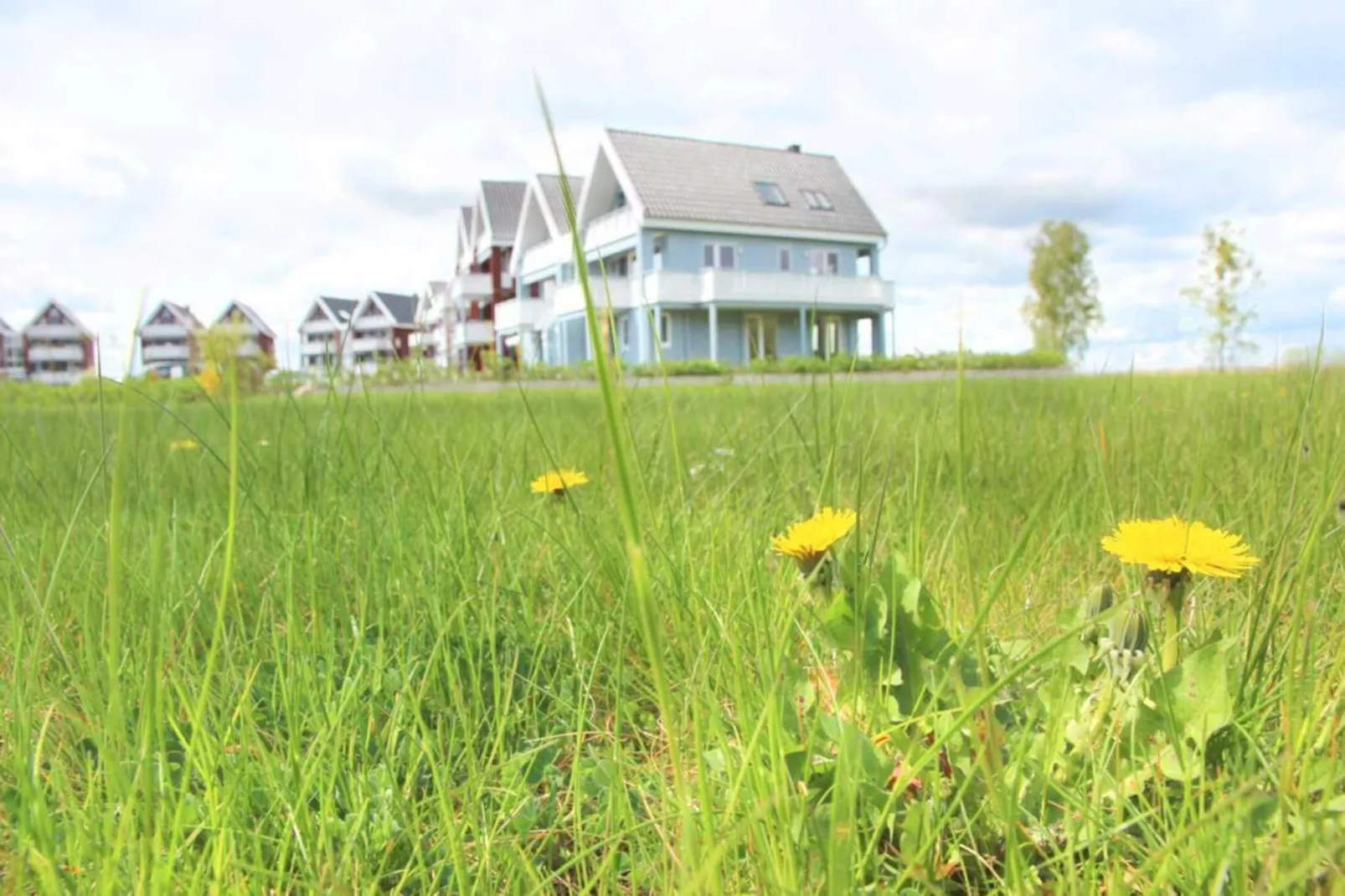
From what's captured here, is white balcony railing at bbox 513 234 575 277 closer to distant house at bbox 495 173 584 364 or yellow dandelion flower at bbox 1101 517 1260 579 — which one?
distant house at bbox 495 173 584 364

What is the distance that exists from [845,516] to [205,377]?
3103 millimetres

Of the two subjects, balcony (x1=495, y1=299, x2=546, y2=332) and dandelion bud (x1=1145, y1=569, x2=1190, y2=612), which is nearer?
dandelion bud (x1=1145, y1=569, x2=1190, y2=612)

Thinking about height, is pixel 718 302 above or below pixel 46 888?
above

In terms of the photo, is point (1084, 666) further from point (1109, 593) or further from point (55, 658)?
point (55, 658)

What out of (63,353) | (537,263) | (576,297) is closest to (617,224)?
(576,297)

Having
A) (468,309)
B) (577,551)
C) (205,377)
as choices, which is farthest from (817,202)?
(577,551)

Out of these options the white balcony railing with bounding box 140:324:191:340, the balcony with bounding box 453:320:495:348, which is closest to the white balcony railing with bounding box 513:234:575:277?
the balcony with bounding box 453:320:495:348

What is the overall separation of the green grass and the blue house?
20592 mm

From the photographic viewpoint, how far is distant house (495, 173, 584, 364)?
2672 centimetres

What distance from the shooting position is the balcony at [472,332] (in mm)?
35312

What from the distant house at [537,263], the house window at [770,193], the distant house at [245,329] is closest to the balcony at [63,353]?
the distant house at [245,329]

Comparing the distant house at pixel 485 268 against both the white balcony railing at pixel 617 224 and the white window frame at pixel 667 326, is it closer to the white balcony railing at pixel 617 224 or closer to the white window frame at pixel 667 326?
the white balcony railing at pixel 617 224

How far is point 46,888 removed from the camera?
517 millimetres

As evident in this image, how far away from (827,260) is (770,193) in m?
2.60
